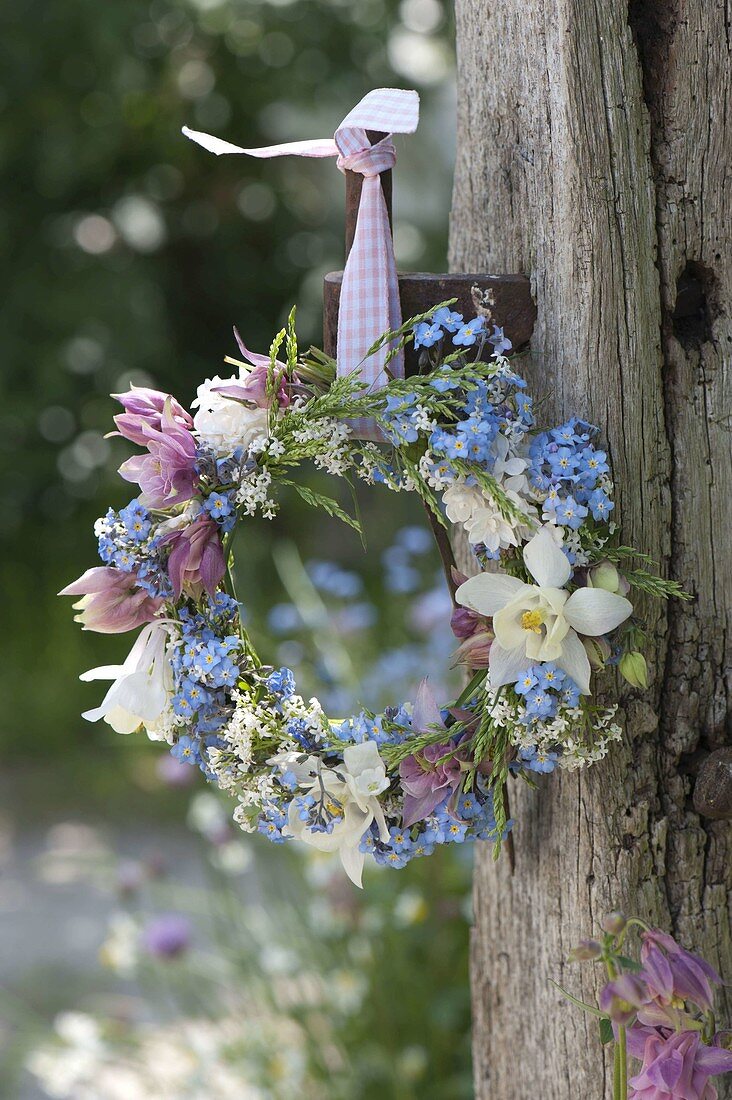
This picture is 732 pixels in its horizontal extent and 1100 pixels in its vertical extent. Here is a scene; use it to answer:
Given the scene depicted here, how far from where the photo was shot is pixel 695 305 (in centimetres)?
112

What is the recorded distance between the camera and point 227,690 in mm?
1062

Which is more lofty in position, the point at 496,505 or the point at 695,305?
the point at 695,305

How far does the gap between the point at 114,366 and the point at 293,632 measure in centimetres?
116

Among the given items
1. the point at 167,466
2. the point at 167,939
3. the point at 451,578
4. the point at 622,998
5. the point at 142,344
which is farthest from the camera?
the point at 142,344

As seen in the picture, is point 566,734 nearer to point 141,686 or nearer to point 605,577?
point 605,577

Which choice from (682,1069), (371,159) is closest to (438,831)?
(682,1069)

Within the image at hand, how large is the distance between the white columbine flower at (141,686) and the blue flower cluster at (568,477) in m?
0.38

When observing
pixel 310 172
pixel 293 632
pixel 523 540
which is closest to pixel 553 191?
pixel 523 540

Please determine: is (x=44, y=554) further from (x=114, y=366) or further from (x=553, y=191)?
(x=553, y=191)

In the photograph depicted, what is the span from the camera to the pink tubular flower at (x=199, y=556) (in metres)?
1.02

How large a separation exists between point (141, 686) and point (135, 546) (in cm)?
13

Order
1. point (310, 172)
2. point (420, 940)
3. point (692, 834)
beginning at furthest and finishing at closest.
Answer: point (310, 172) < point (420, 940) < point (692, 834)

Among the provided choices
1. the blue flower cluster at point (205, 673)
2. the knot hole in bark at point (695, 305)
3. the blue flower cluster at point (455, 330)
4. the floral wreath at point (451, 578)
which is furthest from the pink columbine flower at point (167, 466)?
the knot hole in bark at point (695, 305)

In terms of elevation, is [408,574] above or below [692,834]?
above
